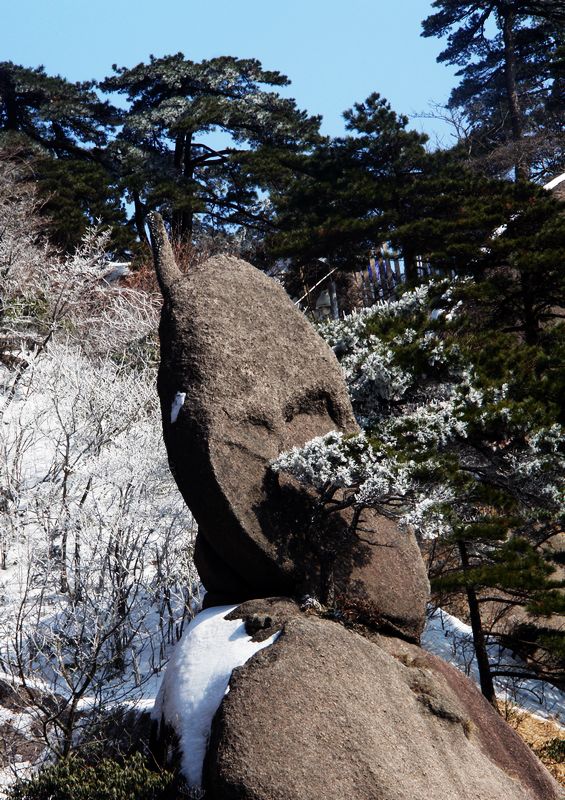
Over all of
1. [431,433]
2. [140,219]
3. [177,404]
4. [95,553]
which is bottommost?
[95,553]

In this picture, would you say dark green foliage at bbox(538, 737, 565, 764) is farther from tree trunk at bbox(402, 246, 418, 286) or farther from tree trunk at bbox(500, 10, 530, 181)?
tree trunk at bbox(500, 10, 530, 181)

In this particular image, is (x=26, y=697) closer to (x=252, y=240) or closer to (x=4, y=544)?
(x=4, y=544)

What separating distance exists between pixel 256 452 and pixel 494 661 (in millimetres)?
5749

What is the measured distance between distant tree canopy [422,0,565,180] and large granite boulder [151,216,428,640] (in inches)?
769

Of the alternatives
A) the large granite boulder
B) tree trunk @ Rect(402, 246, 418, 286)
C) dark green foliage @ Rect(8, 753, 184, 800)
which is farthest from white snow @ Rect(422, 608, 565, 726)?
tree trunk @ Rect(402, 246, 418, 286)

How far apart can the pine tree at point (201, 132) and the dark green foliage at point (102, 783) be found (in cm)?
1837

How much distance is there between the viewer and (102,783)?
5414mm

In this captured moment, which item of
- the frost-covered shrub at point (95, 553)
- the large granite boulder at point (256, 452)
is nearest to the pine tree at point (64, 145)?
the frost-covered shrub at point (95, 553)

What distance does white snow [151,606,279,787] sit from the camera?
17.7 feet

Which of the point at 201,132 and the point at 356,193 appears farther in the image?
the point at 201,132

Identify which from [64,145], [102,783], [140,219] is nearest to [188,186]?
[140,219]

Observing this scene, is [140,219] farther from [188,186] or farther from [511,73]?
[511,73]

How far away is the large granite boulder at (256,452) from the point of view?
6066 millimetres

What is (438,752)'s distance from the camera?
213 inches
